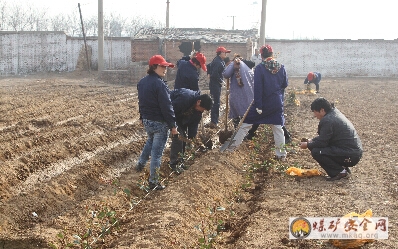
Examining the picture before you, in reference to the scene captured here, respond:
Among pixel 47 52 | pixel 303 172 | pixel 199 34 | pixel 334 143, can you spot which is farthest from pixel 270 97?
pixel 47 52

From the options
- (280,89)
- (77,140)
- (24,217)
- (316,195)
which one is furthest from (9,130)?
(316,195)

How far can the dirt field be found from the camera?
5152mm

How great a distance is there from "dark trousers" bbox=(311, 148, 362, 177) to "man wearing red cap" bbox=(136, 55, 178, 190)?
1.93 m

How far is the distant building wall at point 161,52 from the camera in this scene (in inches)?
1074

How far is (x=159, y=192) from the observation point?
6.79 meters

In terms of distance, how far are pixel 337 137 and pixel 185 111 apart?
2109mm

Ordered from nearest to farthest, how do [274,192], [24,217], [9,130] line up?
[24,217] < [274,192] < [9,130]

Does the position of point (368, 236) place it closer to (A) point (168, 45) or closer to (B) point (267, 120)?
(B) point (267, 120)

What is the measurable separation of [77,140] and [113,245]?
4.74 metres

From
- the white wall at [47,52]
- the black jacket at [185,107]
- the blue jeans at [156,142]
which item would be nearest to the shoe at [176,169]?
the black jacket at [185,107]

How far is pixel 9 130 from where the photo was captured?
A: 1015cm

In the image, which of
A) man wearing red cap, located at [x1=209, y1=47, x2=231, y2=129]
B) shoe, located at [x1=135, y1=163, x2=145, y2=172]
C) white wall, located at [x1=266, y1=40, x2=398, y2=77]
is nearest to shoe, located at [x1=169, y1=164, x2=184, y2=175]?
shoe, located at [x1=135, y1=163, x2=145, y2=172]

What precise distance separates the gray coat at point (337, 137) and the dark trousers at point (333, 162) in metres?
0.06

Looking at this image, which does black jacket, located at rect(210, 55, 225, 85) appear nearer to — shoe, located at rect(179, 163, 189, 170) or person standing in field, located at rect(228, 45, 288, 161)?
person standing in field, located at rect(228, 45, 288, 161)
